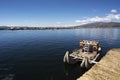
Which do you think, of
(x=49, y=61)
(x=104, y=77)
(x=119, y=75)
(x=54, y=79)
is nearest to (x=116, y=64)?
(x=119, y=75)

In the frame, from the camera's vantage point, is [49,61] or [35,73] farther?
[49,61]

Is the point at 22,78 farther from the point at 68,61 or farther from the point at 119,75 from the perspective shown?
the point at 119,75

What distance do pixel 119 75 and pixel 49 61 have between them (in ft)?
70.0

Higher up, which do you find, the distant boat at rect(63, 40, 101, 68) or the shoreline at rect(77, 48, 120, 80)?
the shoreline at rect(77, 48, 120, 80)

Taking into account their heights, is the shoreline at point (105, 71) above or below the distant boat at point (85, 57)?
above

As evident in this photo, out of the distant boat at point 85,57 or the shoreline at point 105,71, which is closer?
the shoreline at point 105,71

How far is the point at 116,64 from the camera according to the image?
52.9 ft

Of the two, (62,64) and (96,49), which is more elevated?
(96,49)

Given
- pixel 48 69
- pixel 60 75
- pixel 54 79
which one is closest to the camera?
pixel 54 79

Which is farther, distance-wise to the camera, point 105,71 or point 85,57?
point 85,57

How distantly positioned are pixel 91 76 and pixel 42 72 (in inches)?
583

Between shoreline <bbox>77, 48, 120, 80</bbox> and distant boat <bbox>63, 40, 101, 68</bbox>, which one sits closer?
shoreline <bbox>77, 48, 120, 80</bbox>

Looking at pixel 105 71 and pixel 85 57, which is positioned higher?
pixel 105 71

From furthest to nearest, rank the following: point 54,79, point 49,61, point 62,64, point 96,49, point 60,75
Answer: point 96,49
point 49,61
point 62,64
point 60,75
point 54,79
